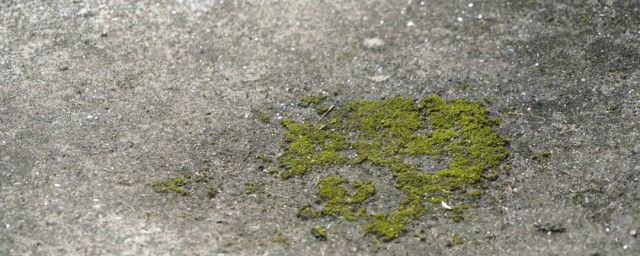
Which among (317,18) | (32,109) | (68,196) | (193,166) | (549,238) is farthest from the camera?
(317,18)

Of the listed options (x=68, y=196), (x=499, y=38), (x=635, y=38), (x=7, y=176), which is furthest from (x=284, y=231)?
(x=635, y=38)

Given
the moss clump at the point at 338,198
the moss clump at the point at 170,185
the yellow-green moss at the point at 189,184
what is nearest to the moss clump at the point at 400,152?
the moss clump at the point at 338,198

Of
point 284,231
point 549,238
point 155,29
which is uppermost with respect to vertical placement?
point 155,29

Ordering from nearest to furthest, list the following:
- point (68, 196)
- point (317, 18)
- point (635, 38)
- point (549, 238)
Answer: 1. point (549, 238)
2. point (68, 196)
3. point (635, 38)
4. point (317, 18)

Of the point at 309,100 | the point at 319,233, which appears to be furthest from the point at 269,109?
the point at 319,233

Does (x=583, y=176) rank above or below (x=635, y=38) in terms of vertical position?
below

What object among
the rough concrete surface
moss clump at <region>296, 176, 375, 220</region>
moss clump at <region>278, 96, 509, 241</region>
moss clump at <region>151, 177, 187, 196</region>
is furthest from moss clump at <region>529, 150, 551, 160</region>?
moss clump at <region>151, 177, 187, 196</region>

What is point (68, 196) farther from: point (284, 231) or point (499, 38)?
point (499, 38)

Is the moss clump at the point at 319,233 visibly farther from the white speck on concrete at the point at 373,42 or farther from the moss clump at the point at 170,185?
the white speck on concrete at the point at 373,42
